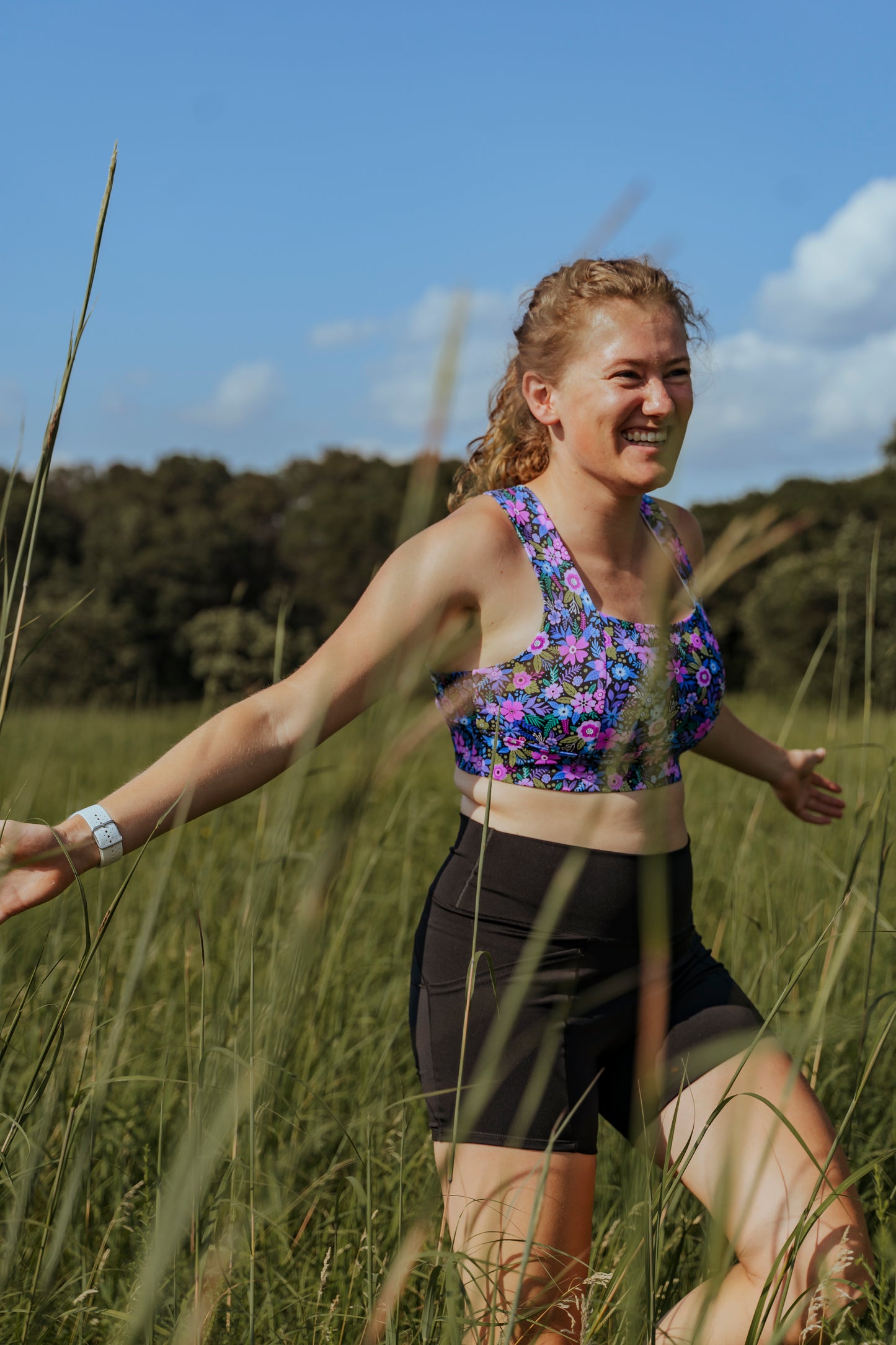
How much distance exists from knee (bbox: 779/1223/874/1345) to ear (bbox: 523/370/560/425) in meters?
1.28

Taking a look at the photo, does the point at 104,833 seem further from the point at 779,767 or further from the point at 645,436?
the point at 779,767

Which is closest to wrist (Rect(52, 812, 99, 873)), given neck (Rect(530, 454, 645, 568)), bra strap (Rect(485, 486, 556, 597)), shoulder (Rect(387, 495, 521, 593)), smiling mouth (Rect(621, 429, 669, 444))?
shoulder (Rect(387, 495, 521, 593))

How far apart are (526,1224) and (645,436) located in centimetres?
118

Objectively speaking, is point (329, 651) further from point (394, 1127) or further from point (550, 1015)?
point (394, 1127)

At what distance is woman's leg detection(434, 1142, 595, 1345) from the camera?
1501 millimetres

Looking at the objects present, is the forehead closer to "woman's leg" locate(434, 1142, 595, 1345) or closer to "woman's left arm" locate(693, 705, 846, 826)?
"woman's left arm" locate(693, 705, 846, 826)

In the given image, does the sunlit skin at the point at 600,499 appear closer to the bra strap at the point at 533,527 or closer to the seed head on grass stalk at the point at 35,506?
the bra strap at the point at 533,527

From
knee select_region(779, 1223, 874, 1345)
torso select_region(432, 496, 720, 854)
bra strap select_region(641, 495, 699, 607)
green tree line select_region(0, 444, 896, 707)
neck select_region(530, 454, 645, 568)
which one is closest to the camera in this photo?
knee select_region(779, 1223, 874, 1345)

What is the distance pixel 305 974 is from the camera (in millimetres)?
653

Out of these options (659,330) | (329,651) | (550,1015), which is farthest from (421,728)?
(659,330)

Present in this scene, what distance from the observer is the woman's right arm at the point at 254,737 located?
1.18 metres

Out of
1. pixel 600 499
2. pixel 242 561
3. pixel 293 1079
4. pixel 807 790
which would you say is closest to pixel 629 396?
pixel 600 499

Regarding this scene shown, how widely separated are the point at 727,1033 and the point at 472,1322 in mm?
686

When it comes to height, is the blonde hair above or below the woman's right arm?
above
